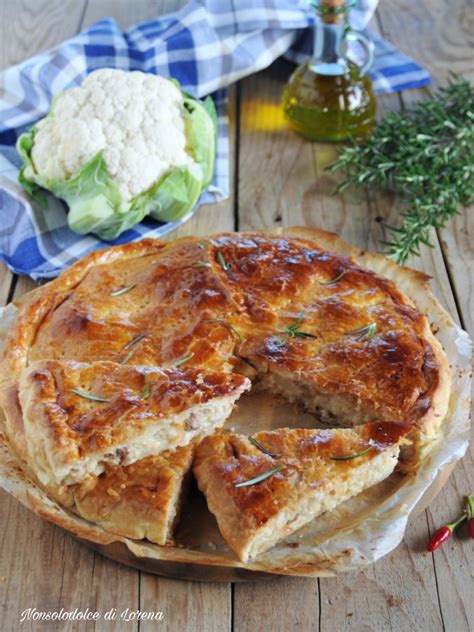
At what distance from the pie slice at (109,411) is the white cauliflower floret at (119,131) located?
77.0 inches

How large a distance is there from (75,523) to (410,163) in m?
3.73

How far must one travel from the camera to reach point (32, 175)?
18.5ft

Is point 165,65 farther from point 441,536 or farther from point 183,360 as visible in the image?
point 441,536

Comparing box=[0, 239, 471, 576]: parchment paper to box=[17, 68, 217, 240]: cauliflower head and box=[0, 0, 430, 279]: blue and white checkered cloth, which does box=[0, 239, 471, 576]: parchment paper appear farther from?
box=[0, 0, 430, 279]: blue and white checkered cloth

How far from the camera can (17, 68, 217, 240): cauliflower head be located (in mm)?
5465

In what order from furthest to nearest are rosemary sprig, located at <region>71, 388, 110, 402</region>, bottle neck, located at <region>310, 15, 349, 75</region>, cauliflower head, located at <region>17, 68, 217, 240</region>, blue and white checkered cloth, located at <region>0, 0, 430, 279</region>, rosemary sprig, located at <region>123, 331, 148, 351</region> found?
1. bottle neck, located at <region>310, 15, 349, 75</region>
2. blue and white checkered cloth, located at <region>0, 0, 430, 279</region>
3. cauliflower head, located at <region>17, 68, 217, 240</region>
4. rosemary sprig, located at <region>123, 331, 148, 351</region>
5. rosemary sprig, located at <region>71, 388, 110, 402</region>

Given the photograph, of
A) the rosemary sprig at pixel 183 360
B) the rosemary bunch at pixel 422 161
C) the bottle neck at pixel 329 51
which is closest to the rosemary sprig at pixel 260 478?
the rosemary sprig at pixel 183 360

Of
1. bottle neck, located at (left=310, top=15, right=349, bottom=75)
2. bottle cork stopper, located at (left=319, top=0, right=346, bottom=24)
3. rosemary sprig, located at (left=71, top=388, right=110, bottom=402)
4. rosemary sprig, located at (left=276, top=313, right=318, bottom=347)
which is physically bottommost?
rosemary sprig, located at (left=276, top=313, right=318, bottom=347)

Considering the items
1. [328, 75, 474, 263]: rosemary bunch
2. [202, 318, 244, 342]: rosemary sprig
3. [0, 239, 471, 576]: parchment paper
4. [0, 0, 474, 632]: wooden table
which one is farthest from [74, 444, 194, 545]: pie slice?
[328, 75, 474, 263]: rosemary bunch

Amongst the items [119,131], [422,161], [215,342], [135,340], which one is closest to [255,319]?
[215,342]

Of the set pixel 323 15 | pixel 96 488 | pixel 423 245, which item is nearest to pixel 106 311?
pixel 96 488

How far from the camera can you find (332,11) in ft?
19.7

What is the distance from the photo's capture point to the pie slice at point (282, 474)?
11.2 feet

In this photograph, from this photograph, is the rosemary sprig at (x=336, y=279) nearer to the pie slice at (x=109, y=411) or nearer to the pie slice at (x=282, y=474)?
the pie slice at (x=109, y=411)
